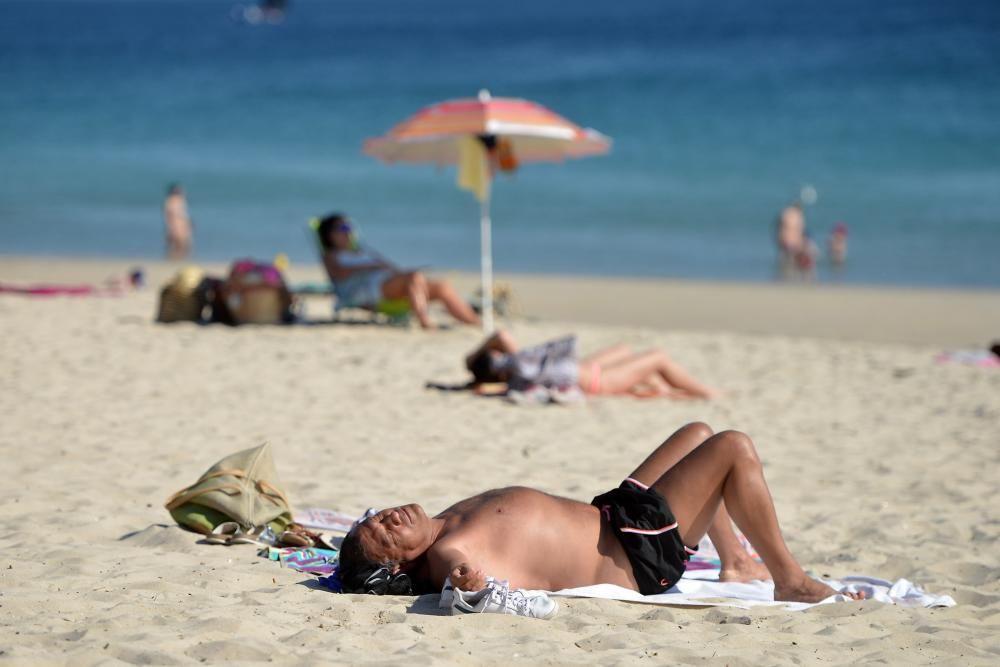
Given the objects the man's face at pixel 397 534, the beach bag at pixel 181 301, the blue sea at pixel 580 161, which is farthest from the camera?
the blue sea at pixel 580 161

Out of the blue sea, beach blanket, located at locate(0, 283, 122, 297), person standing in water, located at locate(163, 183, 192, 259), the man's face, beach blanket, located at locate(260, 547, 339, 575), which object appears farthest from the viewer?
the blue sea

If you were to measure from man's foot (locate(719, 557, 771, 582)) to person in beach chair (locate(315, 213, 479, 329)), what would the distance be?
21.5 ft

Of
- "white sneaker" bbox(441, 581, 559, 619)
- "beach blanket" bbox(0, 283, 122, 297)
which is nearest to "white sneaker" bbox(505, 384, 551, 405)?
"white sneaker" bbox(441, 581, 559, 619)

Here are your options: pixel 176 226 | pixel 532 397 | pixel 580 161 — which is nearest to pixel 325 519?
pixel 532 397

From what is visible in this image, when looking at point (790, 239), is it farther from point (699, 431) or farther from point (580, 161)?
point (699, 431)

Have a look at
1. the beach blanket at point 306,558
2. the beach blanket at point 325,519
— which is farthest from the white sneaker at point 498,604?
the beach blanket at point 325,519

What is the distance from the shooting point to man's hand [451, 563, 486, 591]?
3.57 metres

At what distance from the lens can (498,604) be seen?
3547 millimetres

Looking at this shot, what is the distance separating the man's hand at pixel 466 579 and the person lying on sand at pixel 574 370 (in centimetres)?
414

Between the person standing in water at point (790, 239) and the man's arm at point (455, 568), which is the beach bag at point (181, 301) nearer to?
the man's arm at point (455, 568)

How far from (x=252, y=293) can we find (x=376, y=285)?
1044 mm

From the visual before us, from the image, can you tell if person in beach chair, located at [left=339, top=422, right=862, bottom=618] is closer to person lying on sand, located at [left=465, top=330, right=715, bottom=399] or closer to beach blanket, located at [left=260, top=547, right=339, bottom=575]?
beach blanket, located at [left=260, top=547, right=339, bottom=575]

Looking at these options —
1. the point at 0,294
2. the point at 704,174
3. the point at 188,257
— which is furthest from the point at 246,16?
the point at 0,294

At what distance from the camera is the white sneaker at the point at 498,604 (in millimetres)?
3543
